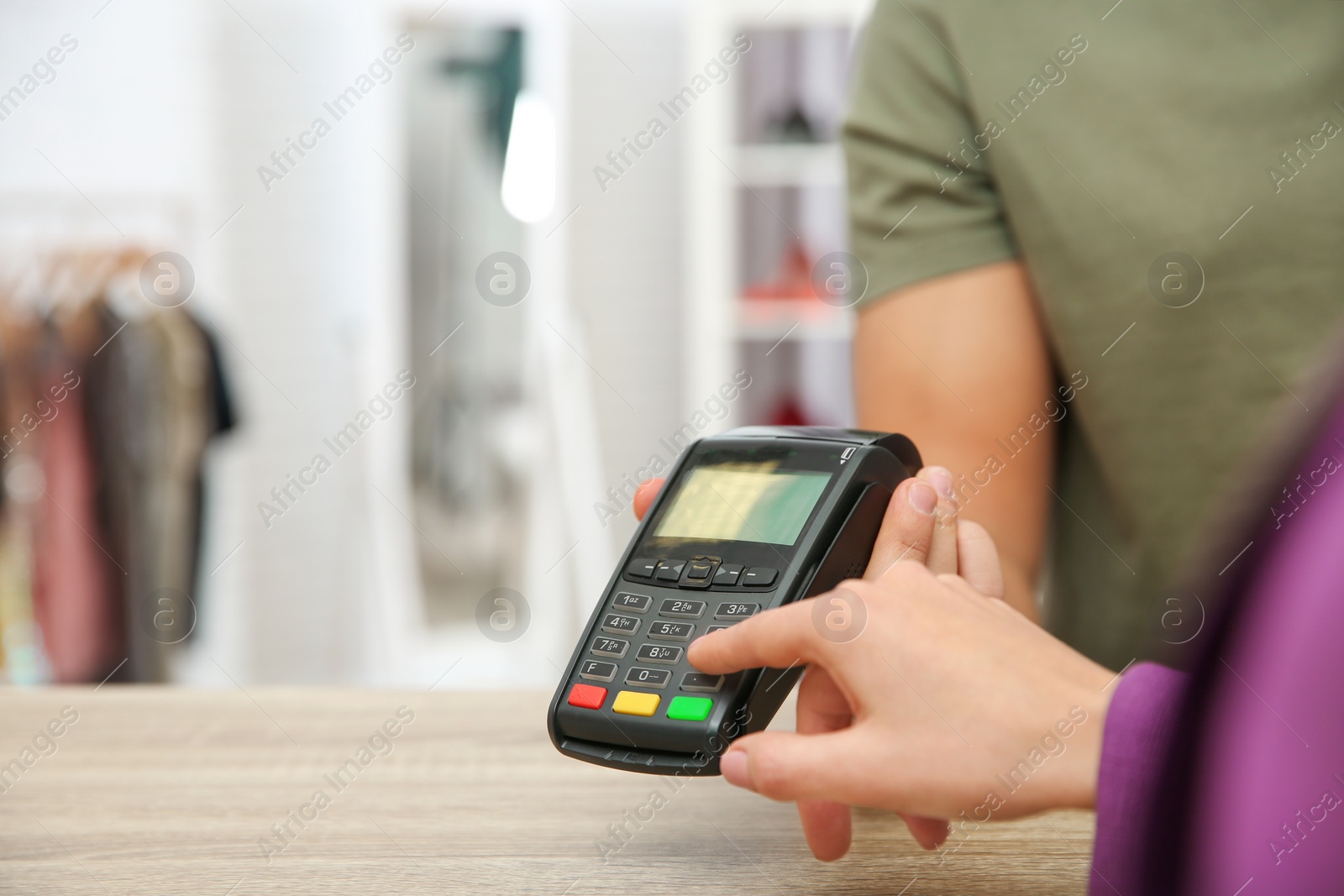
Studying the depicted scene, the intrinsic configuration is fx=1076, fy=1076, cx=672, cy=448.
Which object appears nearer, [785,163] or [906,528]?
[906,528]

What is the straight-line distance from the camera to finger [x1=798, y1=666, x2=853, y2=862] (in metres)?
0.34

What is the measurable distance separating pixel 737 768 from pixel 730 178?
1.96m

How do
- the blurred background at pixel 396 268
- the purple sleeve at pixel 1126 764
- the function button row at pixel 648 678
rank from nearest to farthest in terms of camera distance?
the purple sleeve at pixel 1126 764 < the function button row at pixel 648 678 < the blurred background at pixel 396 268

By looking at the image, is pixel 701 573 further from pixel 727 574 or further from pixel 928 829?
pixel 928 829

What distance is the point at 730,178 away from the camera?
2166 mm

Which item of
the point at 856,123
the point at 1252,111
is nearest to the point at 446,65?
the point at 856,123

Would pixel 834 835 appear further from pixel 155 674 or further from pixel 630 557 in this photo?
pixel 155 674

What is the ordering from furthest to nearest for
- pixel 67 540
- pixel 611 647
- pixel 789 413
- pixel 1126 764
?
pixel 789 413 < pixel 67 540 < pixel 611 647 < pixel 1126 764

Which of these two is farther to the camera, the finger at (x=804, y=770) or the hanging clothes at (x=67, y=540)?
the hanging clothes at (x=67, y=540)

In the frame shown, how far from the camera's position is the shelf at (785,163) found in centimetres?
219

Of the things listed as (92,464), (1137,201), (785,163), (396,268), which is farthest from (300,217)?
(1137,201)

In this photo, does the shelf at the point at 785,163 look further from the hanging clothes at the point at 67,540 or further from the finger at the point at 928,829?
the finger at the point at 928,829

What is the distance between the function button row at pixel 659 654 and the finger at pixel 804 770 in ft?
0.17

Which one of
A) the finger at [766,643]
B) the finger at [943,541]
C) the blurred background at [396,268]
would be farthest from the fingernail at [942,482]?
the blurred background at [396,268]
